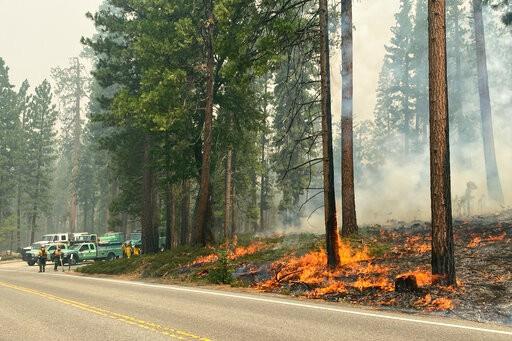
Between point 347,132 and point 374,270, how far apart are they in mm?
6370

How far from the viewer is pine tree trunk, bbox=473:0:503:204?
28.9 meters

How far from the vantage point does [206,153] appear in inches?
969

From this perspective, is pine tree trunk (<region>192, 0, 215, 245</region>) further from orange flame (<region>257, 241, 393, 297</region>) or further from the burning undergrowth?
orange flame (<region>257, 241, 393, 297</region>)

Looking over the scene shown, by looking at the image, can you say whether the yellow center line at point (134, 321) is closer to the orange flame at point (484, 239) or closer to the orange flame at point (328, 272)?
the orange flame at point (328, 272)

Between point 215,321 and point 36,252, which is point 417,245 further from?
point 36,252

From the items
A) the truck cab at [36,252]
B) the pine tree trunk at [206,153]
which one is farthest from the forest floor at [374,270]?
the truck cab at [36,252]

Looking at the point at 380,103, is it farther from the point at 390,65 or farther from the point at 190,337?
the point at 190,337

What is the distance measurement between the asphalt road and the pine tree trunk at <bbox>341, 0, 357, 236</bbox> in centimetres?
665

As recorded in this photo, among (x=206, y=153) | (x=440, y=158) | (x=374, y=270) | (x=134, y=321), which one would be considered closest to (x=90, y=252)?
(x=206, y=153)

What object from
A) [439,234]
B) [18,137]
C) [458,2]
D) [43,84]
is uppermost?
[458,2]

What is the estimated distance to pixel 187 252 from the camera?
2355 cm

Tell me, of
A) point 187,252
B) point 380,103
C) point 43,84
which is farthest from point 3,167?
point 380,103

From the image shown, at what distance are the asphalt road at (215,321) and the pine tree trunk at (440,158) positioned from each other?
261 centimetres

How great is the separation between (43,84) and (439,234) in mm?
72493
